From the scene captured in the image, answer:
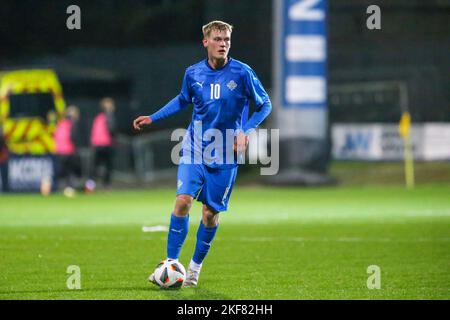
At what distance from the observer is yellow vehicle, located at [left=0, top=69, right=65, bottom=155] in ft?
90.3

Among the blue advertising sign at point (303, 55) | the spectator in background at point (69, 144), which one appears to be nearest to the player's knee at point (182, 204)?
the spectator in background at point (69, 144)

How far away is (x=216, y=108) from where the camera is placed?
373 inches

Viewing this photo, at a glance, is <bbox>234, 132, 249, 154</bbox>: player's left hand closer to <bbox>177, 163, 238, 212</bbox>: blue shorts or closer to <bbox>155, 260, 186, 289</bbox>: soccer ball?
<bbox>177, 163, 238, 212</bbox>: blue shorts

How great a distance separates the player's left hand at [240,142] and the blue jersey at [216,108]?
0.84 feet

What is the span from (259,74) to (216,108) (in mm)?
20661

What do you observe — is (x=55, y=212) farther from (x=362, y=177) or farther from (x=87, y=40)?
(x=87, y=40)

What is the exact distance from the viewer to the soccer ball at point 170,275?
9.05 metres

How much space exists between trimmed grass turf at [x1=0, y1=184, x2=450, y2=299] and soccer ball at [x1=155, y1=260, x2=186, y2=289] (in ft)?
0.27

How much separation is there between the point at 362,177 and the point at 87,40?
10106 millimetres

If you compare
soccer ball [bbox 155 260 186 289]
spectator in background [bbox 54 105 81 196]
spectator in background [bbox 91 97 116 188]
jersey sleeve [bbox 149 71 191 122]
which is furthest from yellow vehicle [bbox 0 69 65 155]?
soccer ball [bbox 155 260 186 289]

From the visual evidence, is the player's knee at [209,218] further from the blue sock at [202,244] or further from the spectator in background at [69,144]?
the spectator in background at [69,144]

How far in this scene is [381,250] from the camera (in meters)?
12.2

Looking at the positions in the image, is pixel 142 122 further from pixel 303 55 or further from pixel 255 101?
pixel 303 55
